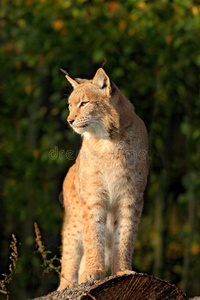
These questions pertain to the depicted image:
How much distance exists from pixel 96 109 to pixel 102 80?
27cm

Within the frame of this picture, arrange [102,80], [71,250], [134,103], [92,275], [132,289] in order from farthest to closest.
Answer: [134,103], [71,250], [102,80], [92,275], [132,289]

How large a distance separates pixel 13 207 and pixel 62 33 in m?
3.25

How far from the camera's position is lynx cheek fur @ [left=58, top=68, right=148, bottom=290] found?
567cm

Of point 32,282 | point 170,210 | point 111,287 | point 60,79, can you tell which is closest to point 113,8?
point 60,79

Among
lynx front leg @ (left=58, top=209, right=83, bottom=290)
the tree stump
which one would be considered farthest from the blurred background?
the tree stump

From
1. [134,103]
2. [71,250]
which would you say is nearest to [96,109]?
[71,250]

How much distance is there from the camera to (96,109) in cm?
568

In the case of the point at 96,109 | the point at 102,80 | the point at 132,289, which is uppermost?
the point at 102,80

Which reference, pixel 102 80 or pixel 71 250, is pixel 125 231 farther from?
pixel 102 80

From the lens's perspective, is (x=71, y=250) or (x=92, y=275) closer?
(x=92, y=275)

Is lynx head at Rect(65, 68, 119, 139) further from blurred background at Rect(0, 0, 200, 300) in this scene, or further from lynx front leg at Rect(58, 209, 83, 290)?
blurred background at Rect(0, 0, 200, 300)

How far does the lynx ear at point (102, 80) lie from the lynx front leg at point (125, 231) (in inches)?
42.1

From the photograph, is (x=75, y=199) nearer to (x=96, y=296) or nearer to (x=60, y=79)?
(x=96, y=296)

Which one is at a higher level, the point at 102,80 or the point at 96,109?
the point at 102,80
